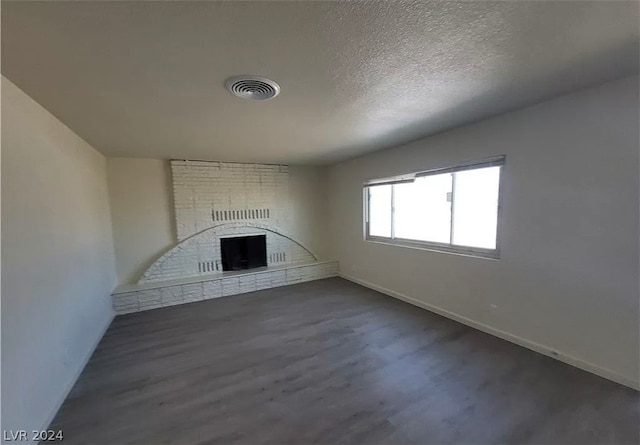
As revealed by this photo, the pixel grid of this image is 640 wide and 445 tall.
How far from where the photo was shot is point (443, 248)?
3.39m

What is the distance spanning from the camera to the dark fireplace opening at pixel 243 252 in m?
4.83

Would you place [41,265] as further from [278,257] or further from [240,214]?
[278,257]

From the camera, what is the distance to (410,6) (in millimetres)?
→ 1146

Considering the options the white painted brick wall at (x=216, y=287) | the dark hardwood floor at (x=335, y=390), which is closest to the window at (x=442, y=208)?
the dark hardwood floor at (x=335, y=390)

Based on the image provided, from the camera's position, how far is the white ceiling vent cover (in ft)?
5.64

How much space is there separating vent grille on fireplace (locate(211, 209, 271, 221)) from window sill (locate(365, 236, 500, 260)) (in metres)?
2.11

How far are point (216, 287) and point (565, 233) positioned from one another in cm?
444

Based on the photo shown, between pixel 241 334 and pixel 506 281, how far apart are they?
2.88 m

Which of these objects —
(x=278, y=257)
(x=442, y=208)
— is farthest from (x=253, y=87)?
(x=278, y=257)

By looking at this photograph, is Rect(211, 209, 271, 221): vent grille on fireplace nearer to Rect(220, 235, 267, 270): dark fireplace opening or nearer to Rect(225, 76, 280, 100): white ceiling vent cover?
Rect(220, 235, 267, 270): dark fireplace opening

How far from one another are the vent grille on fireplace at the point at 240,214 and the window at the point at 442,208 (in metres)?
Result: 2.03

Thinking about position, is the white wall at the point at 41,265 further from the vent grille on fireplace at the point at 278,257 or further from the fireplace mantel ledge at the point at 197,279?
the vent grille on fireplace at the point at 278,257

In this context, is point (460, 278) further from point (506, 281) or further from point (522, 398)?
point (522, 398)

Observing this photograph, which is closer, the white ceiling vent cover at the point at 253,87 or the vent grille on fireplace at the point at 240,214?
the white ceiling vent cover at the point at 253,87
